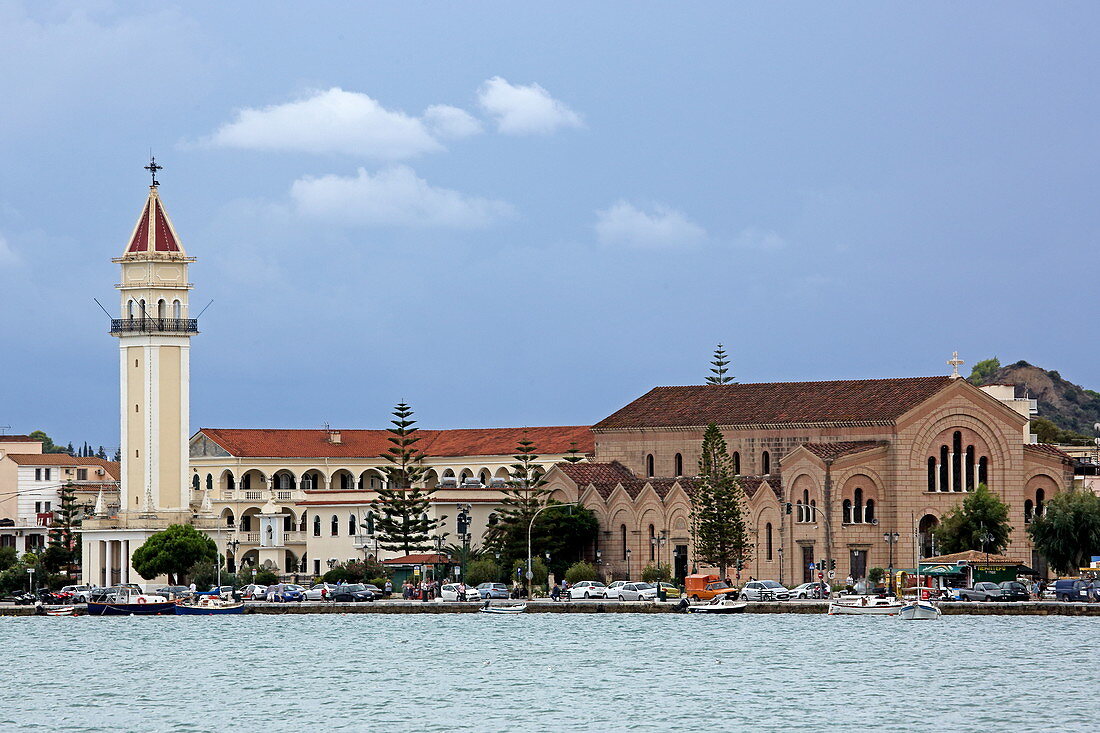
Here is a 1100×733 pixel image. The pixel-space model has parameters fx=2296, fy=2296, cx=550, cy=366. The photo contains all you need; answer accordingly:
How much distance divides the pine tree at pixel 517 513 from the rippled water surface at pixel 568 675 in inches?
691

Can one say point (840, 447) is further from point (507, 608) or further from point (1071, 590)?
point (507, 608)

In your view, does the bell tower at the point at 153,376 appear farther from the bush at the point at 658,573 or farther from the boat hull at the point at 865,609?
the boat hull at the point at 865,609

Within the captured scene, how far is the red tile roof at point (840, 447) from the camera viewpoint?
365ft

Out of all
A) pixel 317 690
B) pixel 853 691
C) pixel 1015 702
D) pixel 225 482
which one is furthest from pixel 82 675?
pixel 225 482

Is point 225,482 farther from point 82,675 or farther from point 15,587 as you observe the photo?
point 82,675

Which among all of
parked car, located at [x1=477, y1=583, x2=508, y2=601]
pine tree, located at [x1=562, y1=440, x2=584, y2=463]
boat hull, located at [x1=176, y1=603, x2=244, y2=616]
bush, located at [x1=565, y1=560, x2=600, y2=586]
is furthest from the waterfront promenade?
pine tree, located at [x1=562, y1=440, x2=584, y2=463]

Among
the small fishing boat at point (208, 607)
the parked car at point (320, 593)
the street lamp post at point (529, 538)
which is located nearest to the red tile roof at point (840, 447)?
the street lamp post at point (529, 538)

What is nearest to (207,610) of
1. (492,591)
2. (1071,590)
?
(492,591)

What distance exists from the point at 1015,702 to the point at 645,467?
59879 millimetres

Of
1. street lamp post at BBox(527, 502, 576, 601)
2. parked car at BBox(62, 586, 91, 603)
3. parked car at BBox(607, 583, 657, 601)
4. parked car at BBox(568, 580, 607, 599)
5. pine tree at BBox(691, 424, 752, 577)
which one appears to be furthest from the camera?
parked car at BBox(62, 586, 91, 603)

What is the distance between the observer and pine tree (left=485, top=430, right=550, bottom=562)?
392ft

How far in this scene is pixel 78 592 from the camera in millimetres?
119500

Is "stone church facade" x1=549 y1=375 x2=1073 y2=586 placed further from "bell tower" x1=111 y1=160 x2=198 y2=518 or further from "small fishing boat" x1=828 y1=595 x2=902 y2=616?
"bell tower" x1=111 y1=160 x2=198 y2=518

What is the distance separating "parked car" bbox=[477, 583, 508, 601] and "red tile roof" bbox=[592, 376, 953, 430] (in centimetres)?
1709
